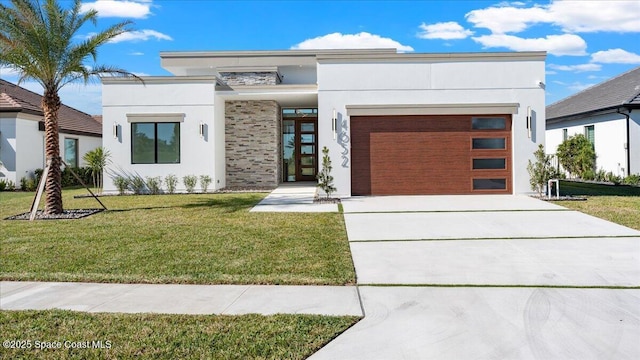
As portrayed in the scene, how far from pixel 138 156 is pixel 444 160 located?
11.2m

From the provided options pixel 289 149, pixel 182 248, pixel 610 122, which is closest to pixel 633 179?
pixel 610 122

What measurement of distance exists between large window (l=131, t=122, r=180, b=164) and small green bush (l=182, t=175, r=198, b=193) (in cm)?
75

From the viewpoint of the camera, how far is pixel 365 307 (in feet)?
14.9

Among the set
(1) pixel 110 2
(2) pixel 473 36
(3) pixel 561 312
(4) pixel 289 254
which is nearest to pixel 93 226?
(4) pixel 289 254

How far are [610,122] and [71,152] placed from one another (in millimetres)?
27035

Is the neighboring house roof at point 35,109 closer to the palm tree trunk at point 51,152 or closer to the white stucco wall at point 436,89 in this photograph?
the palm tree trunk at point 51,152

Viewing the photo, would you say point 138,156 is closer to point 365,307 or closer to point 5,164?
point 5,164

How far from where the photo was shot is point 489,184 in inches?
577

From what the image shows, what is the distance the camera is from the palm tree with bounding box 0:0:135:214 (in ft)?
35.6

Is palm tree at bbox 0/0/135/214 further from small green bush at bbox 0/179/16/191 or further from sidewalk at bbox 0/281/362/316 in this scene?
small green bush at bbox 0/179/16/191

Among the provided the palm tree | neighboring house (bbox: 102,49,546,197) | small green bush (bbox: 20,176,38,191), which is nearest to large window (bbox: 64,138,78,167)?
small green bush (bbox: 20,176,38,191)

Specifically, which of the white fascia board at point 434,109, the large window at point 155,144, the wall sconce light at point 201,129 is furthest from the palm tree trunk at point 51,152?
the white fascia board at point 434,109

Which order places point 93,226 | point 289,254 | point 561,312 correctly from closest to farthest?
point 561,312 < point 289,254 < point 93,226

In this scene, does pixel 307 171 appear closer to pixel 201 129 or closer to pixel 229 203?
pixel 201 129
